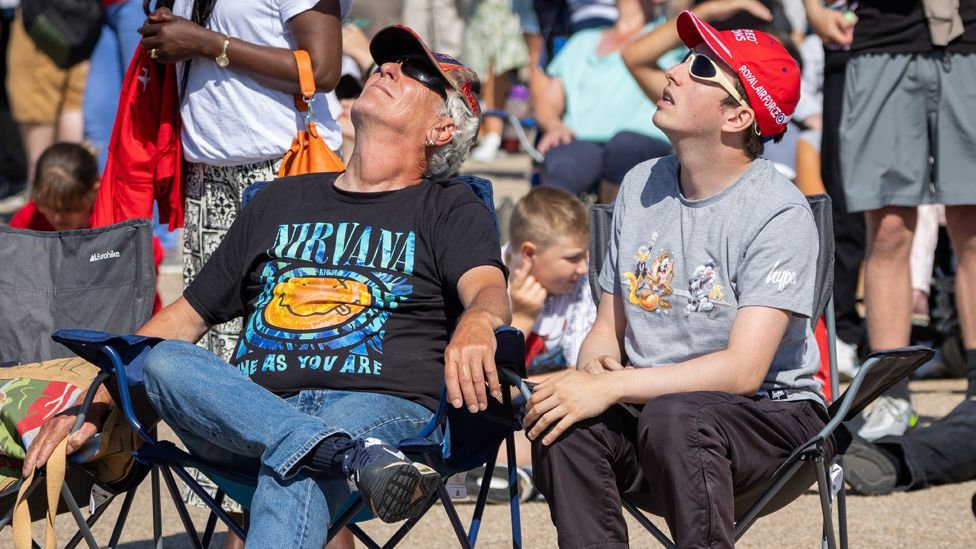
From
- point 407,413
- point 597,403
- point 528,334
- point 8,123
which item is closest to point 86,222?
point 528,334

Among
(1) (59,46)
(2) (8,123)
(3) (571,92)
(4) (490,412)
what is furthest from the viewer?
(2) (8,123)

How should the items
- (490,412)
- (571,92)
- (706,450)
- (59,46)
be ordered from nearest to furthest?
(706,450)
(490,412)
(571,92)
(59,46)

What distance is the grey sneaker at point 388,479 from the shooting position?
2.67 m

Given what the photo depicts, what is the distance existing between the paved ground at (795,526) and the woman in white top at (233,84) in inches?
31.7

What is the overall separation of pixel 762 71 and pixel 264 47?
4.73ft

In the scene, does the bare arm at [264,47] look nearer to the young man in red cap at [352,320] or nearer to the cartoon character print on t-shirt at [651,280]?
the young man in red cap at [352,320]

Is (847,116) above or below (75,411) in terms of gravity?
above

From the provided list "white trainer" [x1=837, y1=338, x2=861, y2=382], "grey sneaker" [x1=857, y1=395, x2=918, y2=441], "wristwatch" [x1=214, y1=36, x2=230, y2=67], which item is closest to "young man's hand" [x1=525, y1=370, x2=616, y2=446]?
"wristwatch" [x1=214, y1=36, x2=230, y2=67]

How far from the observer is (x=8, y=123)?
11.1 meters

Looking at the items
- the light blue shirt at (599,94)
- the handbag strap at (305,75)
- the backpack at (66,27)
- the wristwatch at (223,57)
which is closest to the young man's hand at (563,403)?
the handbag strap at (305,75)

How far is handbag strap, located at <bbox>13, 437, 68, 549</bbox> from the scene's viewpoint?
3.08 m

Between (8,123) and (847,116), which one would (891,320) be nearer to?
(847,116)

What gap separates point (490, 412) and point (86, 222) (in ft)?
8.27

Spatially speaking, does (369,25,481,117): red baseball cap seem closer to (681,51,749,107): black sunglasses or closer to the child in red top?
(681,51,749,107): black sunglasses
